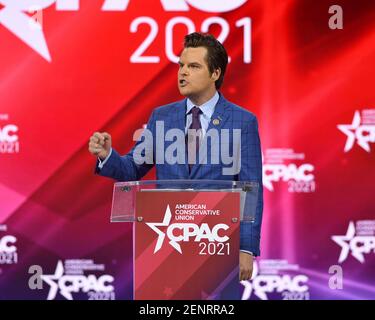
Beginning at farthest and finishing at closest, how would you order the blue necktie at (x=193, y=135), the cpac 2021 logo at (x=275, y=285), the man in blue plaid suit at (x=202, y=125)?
1. the cpac 2021 logo at (x=275, y=285)
2. the blue necktie at (x=193, y=135)
3. the man in blue plaid suit at (x=202, y=125)

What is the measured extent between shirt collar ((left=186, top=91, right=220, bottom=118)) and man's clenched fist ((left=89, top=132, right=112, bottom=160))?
0.73 m

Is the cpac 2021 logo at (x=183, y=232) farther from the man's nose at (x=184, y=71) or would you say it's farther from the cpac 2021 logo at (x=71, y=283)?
the cpac 2021 logo at (x=71, y=283)

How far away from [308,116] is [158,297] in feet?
8.71

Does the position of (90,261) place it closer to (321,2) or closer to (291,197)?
(291,197)

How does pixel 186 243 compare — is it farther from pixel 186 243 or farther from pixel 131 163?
pixel 131 163

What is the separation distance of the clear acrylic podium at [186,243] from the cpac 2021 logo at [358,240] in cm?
251

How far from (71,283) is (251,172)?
2.11 metres

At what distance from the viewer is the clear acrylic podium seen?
2201 mm

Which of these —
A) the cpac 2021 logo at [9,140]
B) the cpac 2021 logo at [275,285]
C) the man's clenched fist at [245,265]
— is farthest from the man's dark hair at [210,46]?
the cpac 2021 logo at [9,140]

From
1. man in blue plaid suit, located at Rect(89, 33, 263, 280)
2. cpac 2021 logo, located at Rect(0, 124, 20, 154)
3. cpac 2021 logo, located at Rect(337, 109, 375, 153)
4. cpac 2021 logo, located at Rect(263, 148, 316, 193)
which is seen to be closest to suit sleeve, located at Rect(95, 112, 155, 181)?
man in blue plaid suit, located at Rect(89, 33, 263, 280)

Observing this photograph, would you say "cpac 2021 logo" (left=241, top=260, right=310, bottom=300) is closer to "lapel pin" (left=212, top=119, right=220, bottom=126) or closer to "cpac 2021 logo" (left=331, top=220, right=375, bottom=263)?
"cpac 2021 logo" (left=331, top=220, right=375, bottom=263)

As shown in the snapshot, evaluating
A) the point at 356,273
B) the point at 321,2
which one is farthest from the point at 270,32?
the point at 356,273

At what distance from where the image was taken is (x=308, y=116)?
4621 millimetres

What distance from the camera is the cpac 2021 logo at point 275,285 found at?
4555mm
